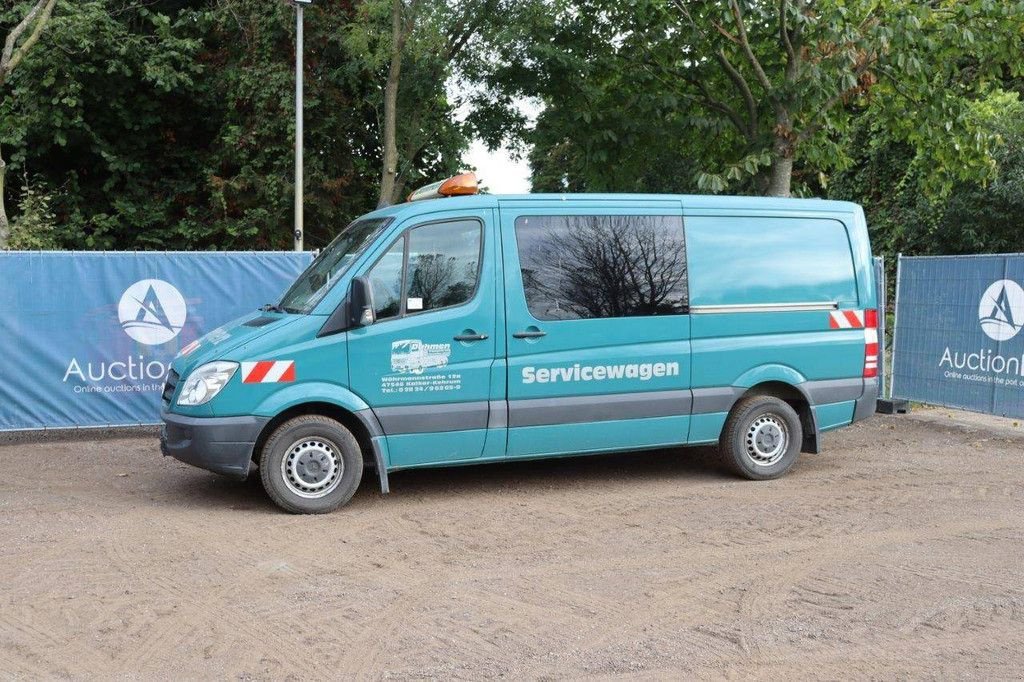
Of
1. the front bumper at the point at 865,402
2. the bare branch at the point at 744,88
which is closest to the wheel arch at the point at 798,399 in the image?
the front bumper at the point at 865,402

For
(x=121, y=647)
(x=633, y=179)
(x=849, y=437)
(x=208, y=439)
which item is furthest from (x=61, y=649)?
(x=633, y=179)

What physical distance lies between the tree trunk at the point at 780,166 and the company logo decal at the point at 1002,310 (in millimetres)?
4902

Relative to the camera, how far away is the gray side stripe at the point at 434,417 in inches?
319

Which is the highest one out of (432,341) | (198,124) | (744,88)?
(198,124)

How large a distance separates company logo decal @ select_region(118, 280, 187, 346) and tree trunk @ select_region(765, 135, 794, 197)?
367 inches

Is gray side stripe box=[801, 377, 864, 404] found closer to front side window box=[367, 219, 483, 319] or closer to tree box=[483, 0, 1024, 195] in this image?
front side window box=[367, 219, 483, 319]

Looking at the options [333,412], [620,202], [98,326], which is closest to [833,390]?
[620,202]

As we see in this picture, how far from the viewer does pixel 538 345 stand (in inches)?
333

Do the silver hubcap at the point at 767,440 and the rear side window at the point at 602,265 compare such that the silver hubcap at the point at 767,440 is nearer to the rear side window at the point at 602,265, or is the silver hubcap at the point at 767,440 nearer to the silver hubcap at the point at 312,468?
the rear side window at the point at 602,265

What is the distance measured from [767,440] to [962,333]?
4.19 metres

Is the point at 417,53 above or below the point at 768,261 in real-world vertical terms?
above

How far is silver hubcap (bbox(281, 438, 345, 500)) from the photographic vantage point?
7.93m

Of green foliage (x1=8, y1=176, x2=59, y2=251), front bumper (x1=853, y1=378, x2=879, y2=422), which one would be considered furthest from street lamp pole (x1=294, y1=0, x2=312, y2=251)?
front bumper (x1=853, y1=378, x2=879, y2=422)

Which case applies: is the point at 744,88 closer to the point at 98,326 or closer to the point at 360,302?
the point at 98,326
